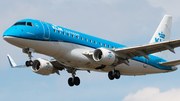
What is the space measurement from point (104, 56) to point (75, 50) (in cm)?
311

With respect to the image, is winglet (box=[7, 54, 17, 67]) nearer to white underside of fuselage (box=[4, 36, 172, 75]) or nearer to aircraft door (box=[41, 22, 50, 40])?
white underside of fuselage (box=[4, 36, 172, 75])

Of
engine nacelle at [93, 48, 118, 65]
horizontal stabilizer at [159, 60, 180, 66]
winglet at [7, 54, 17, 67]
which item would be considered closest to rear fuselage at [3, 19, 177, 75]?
engine nacelle at [93, 48, 118, 65]

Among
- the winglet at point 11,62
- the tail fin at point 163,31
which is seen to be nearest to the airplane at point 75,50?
the winglet at point 11,62

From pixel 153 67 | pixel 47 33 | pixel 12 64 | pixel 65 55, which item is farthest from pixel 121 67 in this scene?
pixel 12 64

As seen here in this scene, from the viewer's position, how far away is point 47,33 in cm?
3497

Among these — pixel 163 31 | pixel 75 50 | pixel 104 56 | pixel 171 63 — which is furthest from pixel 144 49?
pixel 163 31

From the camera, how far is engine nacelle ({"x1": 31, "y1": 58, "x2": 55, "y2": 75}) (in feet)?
136

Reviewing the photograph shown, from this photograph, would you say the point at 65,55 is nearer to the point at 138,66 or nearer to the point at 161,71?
the point at 138,66

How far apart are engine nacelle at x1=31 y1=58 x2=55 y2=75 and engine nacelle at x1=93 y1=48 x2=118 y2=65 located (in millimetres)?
7464

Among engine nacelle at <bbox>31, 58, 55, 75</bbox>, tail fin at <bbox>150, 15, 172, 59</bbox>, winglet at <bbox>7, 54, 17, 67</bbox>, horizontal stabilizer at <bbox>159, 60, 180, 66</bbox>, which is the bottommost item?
horizontal stabilizer at <bbox>159, 60, 180, 66</bbox>

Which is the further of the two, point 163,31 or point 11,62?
point 163,31

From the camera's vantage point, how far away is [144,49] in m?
37.9

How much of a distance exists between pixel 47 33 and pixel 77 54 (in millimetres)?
→ 4024

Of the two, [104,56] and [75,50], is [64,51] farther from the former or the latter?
[104,56]
